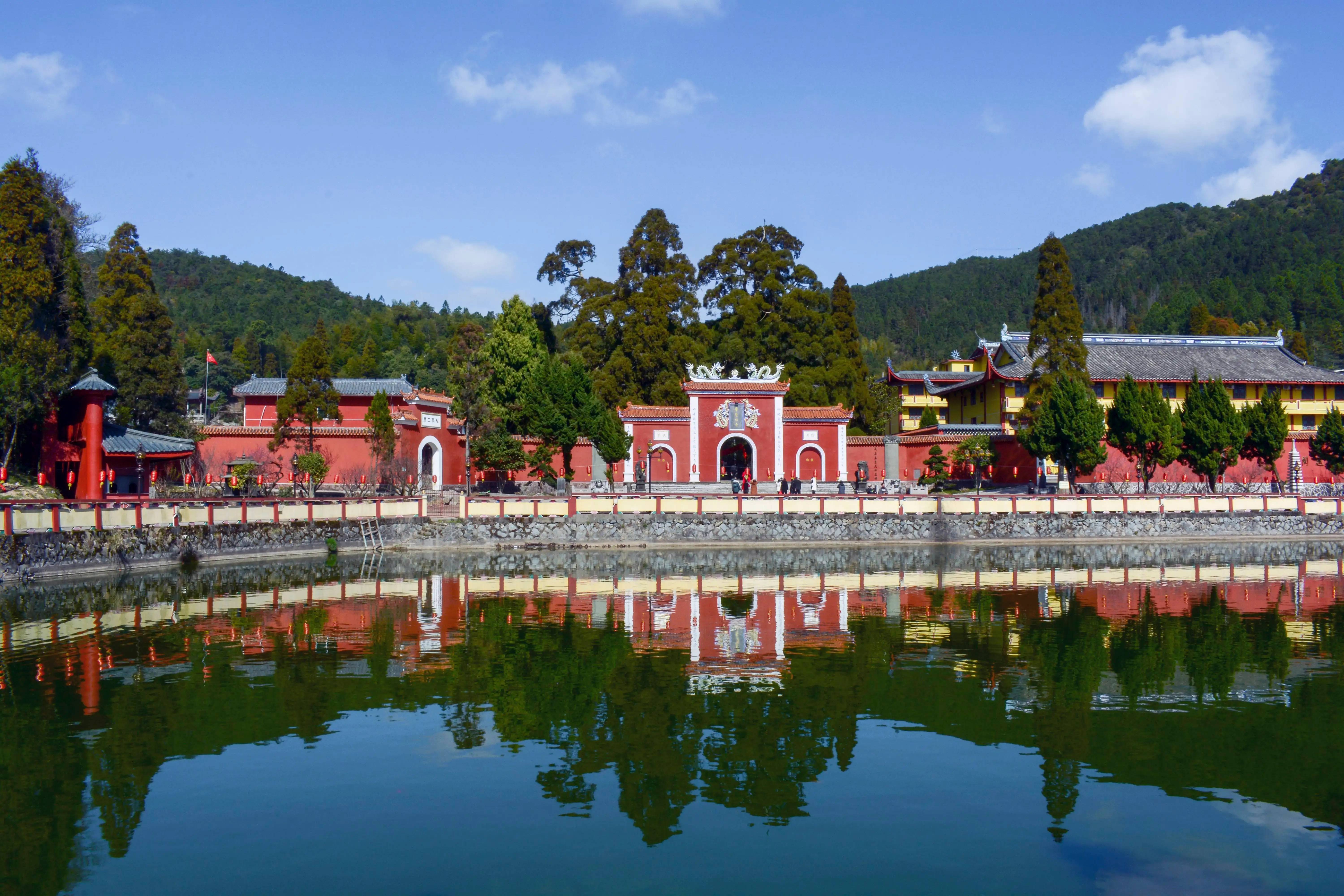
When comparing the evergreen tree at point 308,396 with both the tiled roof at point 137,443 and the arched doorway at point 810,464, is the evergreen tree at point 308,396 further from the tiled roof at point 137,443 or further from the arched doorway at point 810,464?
the arched doorway at point 810,464

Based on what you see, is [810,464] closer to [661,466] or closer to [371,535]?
[661,466]

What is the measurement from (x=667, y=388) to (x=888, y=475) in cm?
1016

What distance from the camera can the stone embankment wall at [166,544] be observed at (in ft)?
71.3

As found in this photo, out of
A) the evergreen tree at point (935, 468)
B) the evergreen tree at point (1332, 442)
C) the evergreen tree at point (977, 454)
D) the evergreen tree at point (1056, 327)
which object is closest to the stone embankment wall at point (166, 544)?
the evergreen tree at point (935, 468)

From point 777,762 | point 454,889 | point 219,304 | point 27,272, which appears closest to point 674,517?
point 27,272

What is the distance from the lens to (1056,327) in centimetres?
3734

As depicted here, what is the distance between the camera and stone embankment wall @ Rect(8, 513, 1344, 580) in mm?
27891

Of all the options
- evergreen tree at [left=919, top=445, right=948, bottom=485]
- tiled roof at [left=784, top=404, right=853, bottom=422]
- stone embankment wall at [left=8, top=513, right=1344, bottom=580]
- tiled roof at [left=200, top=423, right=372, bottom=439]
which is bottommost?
stone embankment wall at [left=8, top=513, right=1344, bottom=580]

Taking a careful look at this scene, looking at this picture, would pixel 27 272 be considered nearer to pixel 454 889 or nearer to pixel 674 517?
pixel 674 517

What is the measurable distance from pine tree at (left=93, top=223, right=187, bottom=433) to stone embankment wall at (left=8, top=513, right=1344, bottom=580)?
1218cm

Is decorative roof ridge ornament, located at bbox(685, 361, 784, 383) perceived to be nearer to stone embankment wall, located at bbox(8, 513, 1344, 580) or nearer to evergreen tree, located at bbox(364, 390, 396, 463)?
stone embankment wall, located at bbox(8, 513, 1344, 580)

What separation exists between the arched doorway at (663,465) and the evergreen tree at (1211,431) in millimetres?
18638

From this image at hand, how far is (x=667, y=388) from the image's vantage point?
4462 centimetres

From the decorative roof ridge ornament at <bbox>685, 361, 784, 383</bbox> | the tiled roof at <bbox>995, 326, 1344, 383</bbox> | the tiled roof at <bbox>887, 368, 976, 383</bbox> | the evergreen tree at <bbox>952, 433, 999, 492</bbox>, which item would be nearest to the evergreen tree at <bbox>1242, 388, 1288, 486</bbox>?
the tiled roof at <bbox>995, 326, 1344, 383</bbox>
